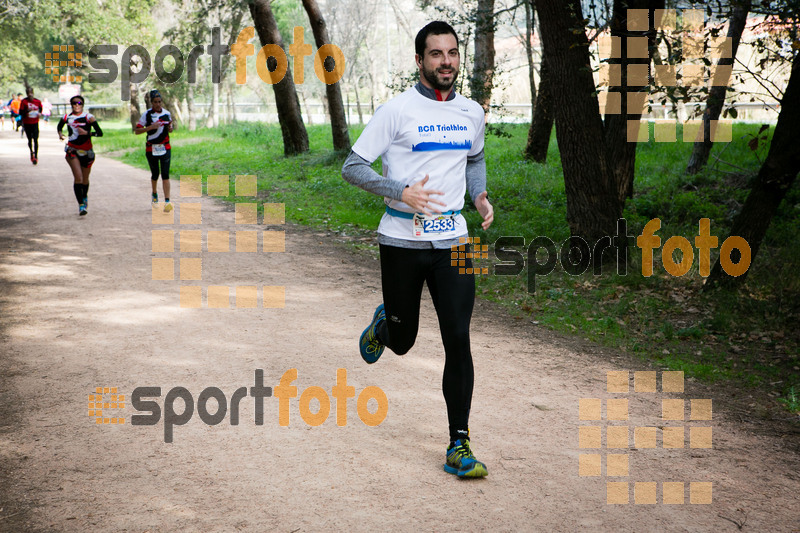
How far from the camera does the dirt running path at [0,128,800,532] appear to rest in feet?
13.1

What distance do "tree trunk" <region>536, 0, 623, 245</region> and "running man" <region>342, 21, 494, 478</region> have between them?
4.97 metres

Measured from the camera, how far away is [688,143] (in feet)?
62.4

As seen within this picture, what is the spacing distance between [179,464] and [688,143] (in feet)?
57.5

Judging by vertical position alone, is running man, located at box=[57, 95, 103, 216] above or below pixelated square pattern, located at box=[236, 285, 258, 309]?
above

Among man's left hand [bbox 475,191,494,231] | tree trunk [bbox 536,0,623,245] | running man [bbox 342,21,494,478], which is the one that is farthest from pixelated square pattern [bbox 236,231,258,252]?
man's left hand [bbox 475,191,494,231]

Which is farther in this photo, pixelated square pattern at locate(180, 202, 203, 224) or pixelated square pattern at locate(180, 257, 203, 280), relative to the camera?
pixelated square pattern at locate(180, 202, 203, 224)

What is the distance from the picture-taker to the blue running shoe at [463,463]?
4.35 meters

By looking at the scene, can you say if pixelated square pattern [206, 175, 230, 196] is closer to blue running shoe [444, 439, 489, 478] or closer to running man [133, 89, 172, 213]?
running man [133, 89, 172, 213]

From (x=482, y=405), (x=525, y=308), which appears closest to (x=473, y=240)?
(x=525, y=308)

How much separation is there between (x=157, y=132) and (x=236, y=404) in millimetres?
9280

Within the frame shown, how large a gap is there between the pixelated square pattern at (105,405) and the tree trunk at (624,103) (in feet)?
22.1

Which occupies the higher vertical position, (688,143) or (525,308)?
(688,143)

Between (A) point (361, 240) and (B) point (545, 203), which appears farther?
(B) point (545, 203)

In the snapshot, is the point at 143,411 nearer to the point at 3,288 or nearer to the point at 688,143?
the point at 3,288
